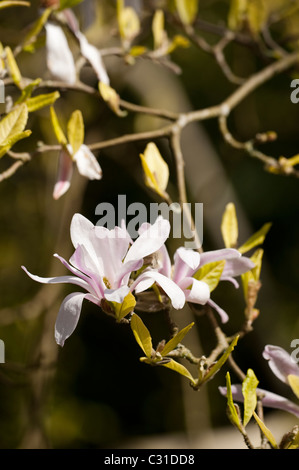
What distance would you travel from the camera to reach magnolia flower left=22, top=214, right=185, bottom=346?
402 mm

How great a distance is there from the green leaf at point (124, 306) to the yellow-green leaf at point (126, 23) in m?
0.44

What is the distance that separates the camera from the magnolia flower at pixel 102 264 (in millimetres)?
402

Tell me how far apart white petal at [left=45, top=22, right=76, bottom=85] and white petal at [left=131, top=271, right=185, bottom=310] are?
0.96 feet

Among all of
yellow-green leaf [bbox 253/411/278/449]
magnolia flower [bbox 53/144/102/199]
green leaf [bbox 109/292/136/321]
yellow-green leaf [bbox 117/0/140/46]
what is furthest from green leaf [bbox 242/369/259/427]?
yellow-green leaf [bbox 117/0/140/46]

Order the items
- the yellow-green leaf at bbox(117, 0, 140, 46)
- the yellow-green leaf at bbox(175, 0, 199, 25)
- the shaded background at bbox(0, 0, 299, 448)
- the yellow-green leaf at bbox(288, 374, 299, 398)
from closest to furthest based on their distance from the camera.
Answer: the yellow-green leaf at bbox(288, 374, 299, 398) < the yellow-green leaf at bbox(117, 0, 140, 46) < the yellow-green leaf at bbox(175, 0, 199, 25) < the shaded background at bbox(0, 0, 299, 448)

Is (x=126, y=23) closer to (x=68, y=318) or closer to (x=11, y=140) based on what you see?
(x=11, y=140)

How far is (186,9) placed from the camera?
83 cm

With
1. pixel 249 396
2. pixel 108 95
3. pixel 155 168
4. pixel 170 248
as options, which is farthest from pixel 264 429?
pixel 170 248

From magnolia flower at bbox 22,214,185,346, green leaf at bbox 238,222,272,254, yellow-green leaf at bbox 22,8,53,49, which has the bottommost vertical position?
magnolia flower at bbox 22,214,185,346

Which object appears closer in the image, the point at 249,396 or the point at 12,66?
the point at 249,396

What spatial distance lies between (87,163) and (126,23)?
295 mm

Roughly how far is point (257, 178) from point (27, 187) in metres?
0.80

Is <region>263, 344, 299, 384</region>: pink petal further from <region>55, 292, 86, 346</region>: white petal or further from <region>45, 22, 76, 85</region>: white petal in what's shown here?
<region>45, 22, 76, 85</region>: white petal

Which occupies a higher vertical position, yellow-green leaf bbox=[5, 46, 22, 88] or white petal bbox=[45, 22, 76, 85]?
white petal bbox=[45, 22, 76, 85]
